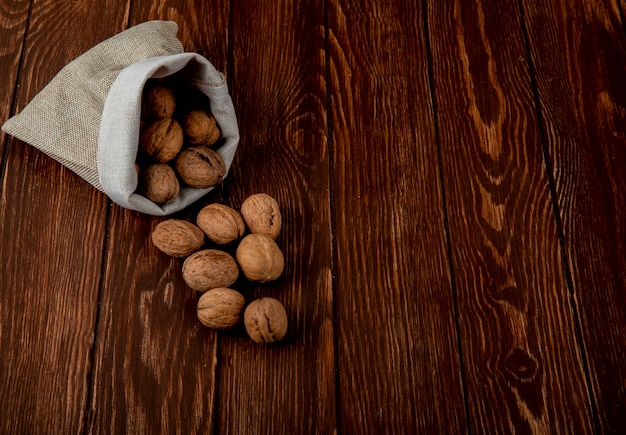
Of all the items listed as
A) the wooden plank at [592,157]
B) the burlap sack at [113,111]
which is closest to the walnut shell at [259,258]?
the burlap sack at [113,111]

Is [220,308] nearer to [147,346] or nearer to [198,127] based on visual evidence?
[147,346]

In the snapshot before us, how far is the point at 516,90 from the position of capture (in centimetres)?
114

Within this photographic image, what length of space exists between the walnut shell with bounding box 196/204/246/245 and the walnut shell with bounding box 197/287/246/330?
86mm

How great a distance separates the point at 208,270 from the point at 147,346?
15cm

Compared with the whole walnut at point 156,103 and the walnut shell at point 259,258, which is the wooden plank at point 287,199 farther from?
the whole walnut at point 156,103

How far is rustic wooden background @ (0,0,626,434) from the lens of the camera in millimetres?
923

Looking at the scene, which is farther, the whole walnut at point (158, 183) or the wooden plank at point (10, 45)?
the wooden plank at point (10, 45)

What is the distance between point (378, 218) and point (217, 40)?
1.52ft

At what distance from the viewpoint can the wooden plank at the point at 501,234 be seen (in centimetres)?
94

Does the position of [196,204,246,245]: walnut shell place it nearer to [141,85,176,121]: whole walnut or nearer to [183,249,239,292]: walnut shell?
[183,249,239,292]: walnut shell

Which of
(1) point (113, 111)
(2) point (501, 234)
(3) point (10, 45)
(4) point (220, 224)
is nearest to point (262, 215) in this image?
(4) point (220, 224)

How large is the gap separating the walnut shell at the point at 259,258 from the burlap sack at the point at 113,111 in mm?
128

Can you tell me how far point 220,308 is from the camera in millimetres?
910

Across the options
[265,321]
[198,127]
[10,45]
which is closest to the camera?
[265,321]
